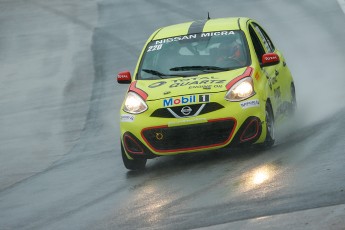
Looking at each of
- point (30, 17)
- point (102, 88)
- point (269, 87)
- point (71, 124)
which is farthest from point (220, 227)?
point (30, 17)

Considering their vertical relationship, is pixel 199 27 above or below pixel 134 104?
above

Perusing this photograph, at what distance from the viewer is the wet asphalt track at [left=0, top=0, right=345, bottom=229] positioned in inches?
378

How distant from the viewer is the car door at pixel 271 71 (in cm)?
1320

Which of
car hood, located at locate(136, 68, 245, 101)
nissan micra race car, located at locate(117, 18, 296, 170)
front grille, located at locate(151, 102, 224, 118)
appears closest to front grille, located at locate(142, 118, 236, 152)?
nissan micra race car, located at locate(117, 18, 296, 170)

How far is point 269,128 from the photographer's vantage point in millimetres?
12477

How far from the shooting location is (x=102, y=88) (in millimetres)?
20844

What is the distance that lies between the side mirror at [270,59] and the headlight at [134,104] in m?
1.60

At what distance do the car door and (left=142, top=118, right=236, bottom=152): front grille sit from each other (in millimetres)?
1132

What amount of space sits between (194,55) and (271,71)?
1.03m

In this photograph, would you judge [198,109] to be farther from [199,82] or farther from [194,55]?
[194,55]

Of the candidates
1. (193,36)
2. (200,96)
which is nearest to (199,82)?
(200,96)

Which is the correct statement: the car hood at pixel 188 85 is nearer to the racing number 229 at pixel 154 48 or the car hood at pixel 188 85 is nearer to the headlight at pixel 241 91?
the headlight at pixel 241 91

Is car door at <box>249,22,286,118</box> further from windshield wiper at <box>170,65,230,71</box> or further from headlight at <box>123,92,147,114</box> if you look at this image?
headlight at <box>123,92,147,114</box>

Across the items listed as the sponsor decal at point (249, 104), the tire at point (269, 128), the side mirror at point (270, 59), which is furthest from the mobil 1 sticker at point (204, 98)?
the side mirror at point (270, 59)
